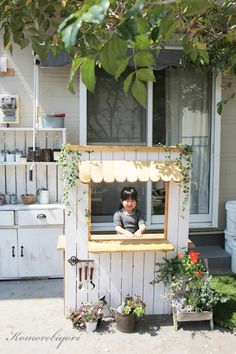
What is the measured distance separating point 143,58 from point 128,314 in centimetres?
278

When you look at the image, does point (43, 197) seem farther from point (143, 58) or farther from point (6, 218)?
point (143, 58)

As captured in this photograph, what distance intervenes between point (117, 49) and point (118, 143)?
4.12 metres

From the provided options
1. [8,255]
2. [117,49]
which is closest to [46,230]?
[8,255]

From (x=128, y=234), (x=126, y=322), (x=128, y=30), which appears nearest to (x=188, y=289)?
(x=126, y=322)

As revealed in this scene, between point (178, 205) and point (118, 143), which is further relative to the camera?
point (118, 143)

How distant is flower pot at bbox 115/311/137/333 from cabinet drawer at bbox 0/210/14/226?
1.88m

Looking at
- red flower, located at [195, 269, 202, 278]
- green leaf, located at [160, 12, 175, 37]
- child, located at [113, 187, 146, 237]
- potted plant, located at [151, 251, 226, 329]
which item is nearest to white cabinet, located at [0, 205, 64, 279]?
child, located at [113, 187, 146, 237]

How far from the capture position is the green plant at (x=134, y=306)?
374 centimetres

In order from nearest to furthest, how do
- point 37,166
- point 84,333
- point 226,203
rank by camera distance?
point 84,333 < point 37,166 < point 226,203

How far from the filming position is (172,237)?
13.4 ft

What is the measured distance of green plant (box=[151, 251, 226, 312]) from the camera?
3793 millimetres

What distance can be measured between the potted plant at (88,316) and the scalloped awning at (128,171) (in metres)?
1.18

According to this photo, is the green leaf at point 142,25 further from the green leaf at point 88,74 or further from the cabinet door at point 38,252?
the cabinet door at point 38,252

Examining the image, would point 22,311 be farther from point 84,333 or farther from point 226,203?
point 226,203
